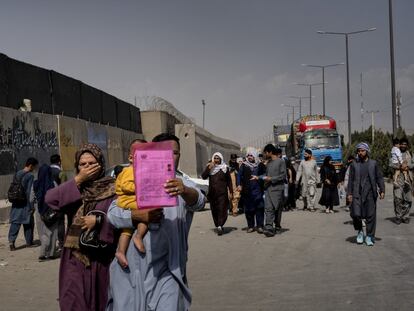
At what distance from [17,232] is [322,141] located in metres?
25.2

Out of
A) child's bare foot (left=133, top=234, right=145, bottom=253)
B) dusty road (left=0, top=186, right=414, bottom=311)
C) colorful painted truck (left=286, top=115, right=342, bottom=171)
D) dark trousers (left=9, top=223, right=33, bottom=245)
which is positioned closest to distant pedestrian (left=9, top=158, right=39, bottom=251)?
dark trousers (left=9, top=223, right=33, bottom=245)

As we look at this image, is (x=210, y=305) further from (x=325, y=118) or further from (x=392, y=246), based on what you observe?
(x=325, y=118)

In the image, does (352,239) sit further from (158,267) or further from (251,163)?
(158,267)

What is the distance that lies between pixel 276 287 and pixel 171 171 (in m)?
4.19

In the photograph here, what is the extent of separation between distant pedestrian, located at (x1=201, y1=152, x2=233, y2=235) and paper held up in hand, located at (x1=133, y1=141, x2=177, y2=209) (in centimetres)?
925

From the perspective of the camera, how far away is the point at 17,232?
11008 millimetres

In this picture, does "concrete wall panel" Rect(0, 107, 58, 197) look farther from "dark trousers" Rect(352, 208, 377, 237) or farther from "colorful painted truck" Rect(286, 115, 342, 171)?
"colorful painted truck" Rect(286, 115, 342, 171)

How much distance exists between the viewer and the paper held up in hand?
3.33 meters

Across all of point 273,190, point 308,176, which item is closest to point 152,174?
point 273,190

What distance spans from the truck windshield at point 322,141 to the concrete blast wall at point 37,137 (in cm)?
1180

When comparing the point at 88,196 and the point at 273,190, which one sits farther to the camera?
the point at 273,190

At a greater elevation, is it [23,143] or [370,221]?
[23,143]

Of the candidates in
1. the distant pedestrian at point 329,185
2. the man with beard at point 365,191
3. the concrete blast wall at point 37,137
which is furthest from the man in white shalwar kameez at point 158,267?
the concrete blast wall at point 37,137

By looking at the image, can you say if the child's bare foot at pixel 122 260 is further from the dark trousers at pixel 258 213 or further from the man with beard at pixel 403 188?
the man with beard at pixel 403 188
